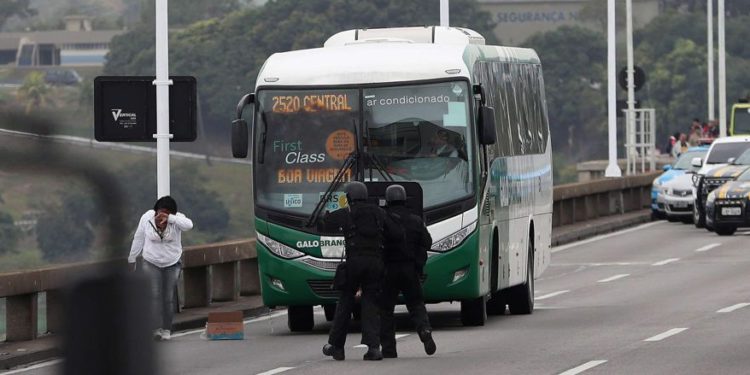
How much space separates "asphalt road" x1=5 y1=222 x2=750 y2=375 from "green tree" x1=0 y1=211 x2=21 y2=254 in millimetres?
5752

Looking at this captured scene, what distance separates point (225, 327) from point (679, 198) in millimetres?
24363

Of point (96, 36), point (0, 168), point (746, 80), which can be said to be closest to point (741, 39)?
point (746, 80)

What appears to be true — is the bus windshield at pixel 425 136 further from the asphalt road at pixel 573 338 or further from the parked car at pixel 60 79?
the parked car at pixel 60 79

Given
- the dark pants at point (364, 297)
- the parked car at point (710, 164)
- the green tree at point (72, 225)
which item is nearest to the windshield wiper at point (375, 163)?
the dark pants at point (364, 297)

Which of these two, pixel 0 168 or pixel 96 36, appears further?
pixel 96 36

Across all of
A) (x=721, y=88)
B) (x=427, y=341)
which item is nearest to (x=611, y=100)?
(x=721, y=88)

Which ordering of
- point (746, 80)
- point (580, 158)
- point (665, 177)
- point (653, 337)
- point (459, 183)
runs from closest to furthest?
point (653, 337), point (459, 183), point (665, 177), point (746, 80), point (580, 158)

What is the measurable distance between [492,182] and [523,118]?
111 inches

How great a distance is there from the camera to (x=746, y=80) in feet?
527

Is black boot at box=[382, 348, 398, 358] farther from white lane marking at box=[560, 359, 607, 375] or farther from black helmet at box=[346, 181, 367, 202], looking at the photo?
white lane marking at box=[560, 359, 607, 375]

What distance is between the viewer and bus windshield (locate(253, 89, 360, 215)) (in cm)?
1833

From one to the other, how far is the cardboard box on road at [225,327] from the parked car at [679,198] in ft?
76.5

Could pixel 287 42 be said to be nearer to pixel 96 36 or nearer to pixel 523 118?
pixel 96 36

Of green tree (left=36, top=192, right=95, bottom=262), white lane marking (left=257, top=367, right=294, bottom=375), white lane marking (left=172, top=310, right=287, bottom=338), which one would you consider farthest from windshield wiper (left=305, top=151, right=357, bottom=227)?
green tree (left=36, top=192, right=95, bottom=262)
